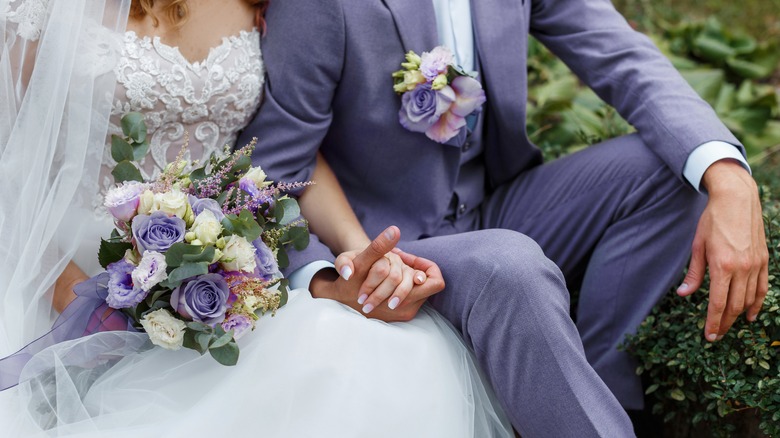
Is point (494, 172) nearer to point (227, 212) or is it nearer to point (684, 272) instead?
point (684, 272)

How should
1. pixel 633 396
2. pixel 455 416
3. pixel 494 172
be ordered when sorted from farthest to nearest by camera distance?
pixel 494 172 < pixel 633 396 < pixel 455 416

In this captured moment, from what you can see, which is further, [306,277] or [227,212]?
[306,277]

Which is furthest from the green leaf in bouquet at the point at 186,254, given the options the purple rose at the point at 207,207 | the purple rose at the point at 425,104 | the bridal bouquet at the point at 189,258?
the purple rose at the point at 425,104

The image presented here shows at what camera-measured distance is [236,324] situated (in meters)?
1.84

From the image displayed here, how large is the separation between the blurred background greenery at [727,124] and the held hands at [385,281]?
27.4 inches

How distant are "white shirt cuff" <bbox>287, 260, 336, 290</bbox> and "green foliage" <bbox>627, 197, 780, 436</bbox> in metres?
0.88

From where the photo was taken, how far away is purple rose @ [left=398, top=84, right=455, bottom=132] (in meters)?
2.26

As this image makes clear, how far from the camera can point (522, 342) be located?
1920mm

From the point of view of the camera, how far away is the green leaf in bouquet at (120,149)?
6.42 feet

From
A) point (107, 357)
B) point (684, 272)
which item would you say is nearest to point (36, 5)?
point (107, 357)

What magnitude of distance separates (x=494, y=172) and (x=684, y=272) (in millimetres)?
626

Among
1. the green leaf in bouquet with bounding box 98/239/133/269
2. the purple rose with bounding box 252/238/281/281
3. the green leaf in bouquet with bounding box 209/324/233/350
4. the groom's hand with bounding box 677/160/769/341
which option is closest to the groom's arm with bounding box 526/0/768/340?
the groom's hand with bounding box 677/160/769/341

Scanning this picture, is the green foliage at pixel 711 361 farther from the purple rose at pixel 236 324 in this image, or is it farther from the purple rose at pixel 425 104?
the purple rose at pixel 236 324

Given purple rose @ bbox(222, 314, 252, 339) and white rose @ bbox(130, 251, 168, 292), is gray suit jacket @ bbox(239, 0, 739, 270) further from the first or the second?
white rose @ bbox(130, 251, 168, 292)
